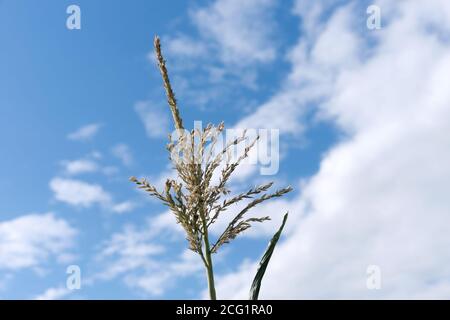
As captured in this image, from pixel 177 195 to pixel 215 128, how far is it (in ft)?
2.61

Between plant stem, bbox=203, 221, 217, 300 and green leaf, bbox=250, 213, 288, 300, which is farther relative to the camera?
green leaf, bbox=250, 213, 288, 300

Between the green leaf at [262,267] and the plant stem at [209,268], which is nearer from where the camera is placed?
the plant stem at [209,268]

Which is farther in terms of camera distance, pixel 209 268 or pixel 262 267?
pixel 262 267

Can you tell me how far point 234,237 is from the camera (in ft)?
15.6

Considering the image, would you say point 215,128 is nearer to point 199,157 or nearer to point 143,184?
point 199,157
